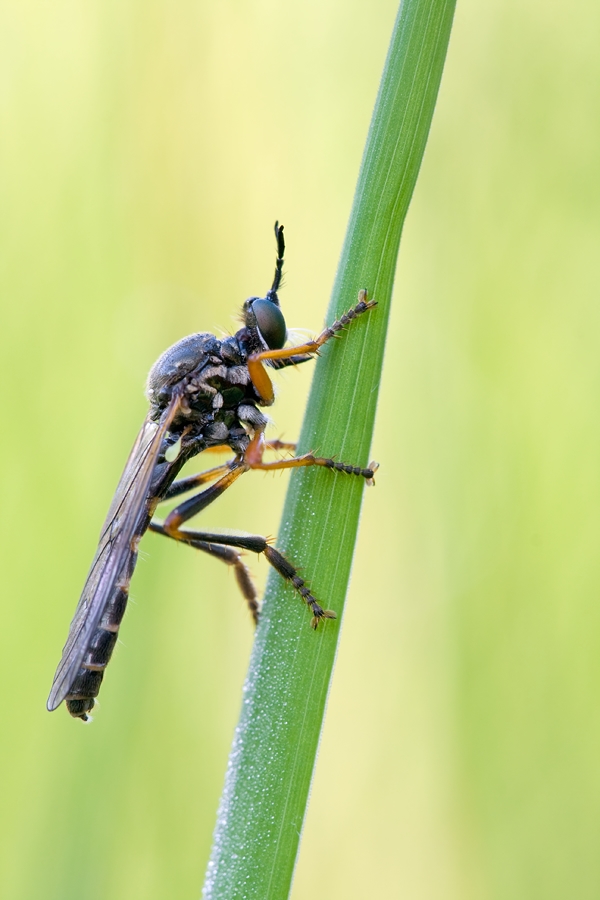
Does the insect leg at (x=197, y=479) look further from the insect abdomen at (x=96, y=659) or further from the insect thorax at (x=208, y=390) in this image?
the insect abdomen at (x=96, y=659)

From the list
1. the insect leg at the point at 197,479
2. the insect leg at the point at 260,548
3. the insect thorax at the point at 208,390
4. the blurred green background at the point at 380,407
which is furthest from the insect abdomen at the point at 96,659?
the insect thorax at the point at 208,390

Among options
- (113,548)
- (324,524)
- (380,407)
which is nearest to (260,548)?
(113,548)

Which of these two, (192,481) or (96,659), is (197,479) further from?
(96,659)

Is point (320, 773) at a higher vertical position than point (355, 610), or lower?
lower

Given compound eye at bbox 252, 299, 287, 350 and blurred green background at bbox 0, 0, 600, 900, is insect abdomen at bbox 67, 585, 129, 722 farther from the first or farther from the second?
compound eye at bbox 252, 299, 287, 350

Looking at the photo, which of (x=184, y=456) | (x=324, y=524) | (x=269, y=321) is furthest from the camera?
(x=184, y=456)

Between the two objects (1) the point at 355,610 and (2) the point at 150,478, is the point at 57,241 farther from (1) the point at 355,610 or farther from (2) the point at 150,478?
(1) the point at 355,610

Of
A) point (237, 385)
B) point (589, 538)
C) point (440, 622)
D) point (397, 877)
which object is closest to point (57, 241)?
point (237, 385)
